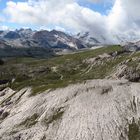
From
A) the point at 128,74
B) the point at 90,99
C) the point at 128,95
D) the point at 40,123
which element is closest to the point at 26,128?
the point at 40,123

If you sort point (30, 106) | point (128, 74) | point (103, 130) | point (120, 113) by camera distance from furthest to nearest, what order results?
point (128, 74) → point (30, 106) → point (120, 113) → point (103, 130)

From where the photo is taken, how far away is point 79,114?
82062mm

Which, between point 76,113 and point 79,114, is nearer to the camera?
point 79,114

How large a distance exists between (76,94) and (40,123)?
52.9 feet

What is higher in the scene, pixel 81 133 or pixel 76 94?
pixel 76 94

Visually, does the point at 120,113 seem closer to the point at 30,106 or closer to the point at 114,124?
the point at 114,124

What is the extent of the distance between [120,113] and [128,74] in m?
91.5

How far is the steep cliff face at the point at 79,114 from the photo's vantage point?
243ft

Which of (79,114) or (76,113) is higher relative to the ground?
(76,113)

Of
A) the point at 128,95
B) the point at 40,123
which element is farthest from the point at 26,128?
the point at 128,95

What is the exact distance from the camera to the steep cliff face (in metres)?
74.0

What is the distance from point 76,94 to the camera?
93500mm

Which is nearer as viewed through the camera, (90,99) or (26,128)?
(26,128)

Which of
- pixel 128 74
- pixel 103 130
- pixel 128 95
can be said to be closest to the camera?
pixel 103 130
